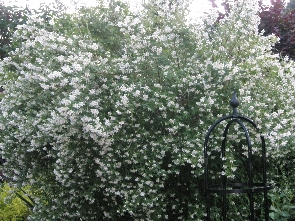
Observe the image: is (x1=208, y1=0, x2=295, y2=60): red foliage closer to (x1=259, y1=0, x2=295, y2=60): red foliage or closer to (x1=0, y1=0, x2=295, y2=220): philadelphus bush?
(x1=259, y1=0, x2=295, y2=60): red foliage

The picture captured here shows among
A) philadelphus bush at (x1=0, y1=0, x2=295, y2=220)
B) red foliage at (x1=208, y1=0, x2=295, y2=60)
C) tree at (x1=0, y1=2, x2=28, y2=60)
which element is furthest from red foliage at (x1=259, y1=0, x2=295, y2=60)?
tree at (x1=0, y1=2, x2=28, y2=60)

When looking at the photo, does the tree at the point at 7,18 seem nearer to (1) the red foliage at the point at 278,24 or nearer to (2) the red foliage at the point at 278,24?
(2) the red foliage at the point at 278,24

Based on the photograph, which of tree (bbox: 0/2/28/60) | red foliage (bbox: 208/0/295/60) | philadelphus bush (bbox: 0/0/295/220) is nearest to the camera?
philadelphus bush (bbox: 0/0/295/220)

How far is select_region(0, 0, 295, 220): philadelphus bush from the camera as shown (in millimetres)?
3283

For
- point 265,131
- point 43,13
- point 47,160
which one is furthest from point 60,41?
point 43,13

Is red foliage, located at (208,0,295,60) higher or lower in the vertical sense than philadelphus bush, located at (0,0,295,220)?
higher

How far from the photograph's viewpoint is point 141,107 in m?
3.46

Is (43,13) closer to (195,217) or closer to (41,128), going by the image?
(41,128)

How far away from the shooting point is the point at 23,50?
4.06 metres

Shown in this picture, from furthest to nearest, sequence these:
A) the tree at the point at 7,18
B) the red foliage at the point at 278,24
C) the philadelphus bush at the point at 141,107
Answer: the tree at the point at 7,18
the red foliage at the point at 278,24
the philadelphus bush at the point at 141,107

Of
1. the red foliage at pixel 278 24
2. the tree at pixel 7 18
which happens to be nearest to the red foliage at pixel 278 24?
the red foliage at pixel 278 24

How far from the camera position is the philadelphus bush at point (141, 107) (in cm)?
328

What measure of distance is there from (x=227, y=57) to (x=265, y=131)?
90cm

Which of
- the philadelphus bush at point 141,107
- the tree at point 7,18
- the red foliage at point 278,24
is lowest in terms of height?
the philadelphus bush at point 141,107
